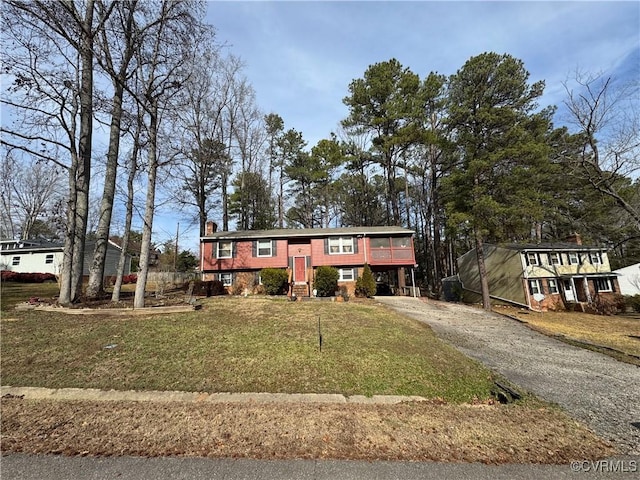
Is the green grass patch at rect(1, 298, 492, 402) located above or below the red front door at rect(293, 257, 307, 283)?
below

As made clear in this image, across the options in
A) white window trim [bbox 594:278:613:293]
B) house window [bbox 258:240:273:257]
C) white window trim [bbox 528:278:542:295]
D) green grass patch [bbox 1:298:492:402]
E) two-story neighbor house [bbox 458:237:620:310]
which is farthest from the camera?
white window trim [bbox 594:278:613:293]

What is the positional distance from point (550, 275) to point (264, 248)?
73.9 ft

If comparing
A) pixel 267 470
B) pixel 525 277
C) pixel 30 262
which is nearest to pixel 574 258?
pixel 525 277

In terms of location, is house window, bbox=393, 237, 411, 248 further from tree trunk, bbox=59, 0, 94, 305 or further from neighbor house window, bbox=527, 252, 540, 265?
tree trunk, bbox=59, 0, 94, 305

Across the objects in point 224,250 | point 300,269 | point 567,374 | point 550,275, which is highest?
point 224,250

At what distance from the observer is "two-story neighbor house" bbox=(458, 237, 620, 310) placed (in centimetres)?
2319

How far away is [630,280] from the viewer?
81.4 ft

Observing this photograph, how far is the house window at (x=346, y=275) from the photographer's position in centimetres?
2011

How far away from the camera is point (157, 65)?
35.4ft

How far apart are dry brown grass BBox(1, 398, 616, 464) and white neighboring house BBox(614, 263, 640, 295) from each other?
2989cm

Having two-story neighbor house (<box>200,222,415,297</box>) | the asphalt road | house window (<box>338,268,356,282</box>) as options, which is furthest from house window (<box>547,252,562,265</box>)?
the asphalt road

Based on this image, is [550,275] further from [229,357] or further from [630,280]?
[229,357]

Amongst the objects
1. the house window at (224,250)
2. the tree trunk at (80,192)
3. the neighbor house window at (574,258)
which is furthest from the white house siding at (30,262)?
the neighbor house window at (574,258)

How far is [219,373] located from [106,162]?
430 inches
